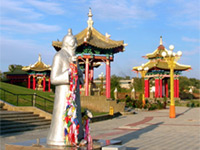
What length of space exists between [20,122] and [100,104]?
9472 mm

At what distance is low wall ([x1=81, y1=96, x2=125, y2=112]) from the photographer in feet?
75.2

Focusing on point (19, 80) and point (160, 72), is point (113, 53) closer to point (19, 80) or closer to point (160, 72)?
point (160, 72)

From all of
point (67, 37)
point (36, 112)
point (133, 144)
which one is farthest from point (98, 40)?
point (67, 37)

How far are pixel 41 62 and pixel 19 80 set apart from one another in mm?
7394

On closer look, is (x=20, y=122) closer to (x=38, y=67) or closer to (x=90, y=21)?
(x=90, y=21)

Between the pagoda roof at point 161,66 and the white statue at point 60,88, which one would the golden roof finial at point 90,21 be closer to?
the pagoda roof at point 161,66

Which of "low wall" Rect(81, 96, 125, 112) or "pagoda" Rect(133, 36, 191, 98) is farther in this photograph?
"pagoda" Rect(133, 36, 191, 98)

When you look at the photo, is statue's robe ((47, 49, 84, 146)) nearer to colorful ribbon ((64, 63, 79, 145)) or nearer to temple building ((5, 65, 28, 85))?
colorful ribbon ((64, 63, 79, 145))

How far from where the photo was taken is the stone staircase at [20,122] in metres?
13.3

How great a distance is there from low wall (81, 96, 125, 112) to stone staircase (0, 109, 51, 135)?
24.6ft

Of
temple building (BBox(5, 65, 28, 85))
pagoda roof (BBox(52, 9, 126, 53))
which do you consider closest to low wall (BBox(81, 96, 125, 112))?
pagoda roof (BBox(52, 9, 126, 53))

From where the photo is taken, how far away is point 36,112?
55.1 feet

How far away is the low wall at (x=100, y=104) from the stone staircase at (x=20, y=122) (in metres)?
7.49

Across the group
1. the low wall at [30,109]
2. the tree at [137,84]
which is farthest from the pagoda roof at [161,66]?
the low wall at [30,109]
